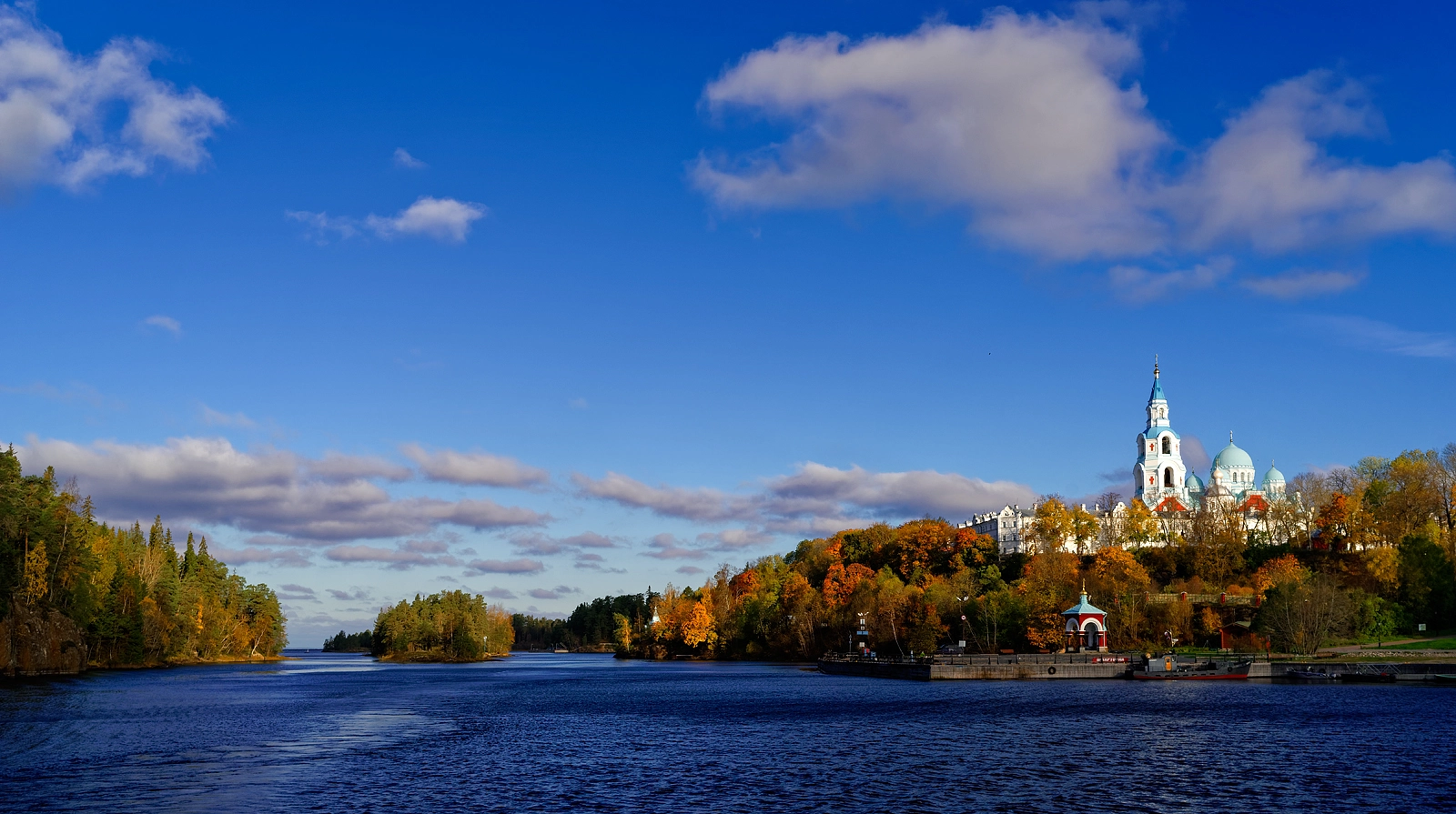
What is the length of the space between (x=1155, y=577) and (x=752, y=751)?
135 metres

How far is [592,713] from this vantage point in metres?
76.6

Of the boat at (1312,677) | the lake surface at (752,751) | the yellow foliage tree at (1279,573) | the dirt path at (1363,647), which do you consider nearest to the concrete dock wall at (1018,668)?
the boat at (1312,677)

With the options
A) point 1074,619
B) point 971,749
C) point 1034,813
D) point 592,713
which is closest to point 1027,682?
point 1074,619

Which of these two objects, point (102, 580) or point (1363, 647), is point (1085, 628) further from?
point (102, 580)

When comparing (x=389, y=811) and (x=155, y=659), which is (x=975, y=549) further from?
(x=389, y=811)

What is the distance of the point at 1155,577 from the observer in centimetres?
16938

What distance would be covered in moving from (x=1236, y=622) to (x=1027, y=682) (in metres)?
47.0

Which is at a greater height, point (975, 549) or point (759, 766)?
point (975, 549)

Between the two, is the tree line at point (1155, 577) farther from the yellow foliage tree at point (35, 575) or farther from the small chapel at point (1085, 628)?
the yellow foliage tree at point (35, 575)

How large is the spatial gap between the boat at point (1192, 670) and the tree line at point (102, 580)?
363ft

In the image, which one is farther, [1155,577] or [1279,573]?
[1155,577]

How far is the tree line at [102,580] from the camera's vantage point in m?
111

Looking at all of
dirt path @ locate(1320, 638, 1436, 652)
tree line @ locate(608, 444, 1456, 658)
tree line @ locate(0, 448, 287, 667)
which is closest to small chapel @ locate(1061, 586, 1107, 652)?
tree line @ locate(608, 444, 1456, 658)

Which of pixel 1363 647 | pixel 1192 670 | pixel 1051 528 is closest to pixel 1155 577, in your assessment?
pixel 1051 528
